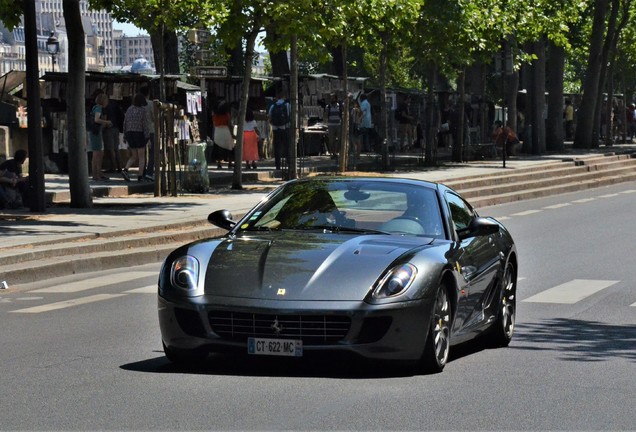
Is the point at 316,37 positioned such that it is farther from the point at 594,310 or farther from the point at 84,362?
the point at 84,362

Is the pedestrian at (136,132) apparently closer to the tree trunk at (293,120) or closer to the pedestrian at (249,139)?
the tree trunk at (293,120)

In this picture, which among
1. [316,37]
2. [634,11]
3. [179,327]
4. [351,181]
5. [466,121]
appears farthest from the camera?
[634,11]

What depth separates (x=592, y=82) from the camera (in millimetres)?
54531

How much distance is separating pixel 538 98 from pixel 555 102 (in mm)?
3070

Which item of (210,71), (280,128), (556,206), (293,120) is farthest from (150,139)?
(556,206)

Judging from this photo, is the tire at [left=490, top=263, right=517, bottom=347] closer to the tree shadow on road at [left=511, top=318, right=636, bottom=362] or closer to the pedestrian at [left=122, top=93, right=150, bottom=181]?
the tree shadow on road at [left=511, top=318, right=636, bottom=362]

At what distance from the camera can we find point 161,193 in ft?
93.6

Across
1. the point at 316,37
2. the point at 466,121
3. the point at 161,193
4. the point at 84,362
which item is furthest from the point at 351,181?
the point at 466,121

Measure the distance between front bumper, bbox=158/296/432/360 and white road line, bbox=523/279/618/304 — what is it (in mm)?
5809

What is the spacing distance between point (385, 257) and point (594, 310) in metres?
5.03

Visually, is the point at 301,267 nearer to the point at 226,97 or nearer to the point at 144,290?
the point at 144,290

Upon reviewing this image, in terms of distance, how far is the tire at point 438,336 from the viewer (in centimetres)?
936

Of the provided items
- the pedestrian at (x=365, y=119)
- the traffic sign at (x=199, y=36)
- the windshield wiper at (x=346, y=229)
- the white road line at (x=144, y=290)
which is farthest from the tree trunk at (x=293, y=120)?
the windshield wiper at (x=346, y=229)

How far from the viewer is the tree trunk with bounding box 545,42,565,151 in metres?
53.1
